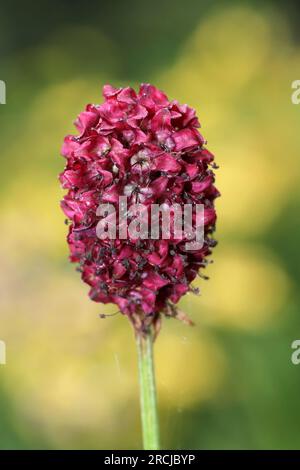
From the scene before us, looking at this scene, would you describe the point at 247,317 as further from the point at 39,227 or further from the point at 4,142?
the point at 4,142

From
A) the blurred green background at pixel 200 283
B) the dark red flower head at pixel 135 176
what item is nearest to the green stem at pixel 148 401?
the dark red flower head at pixel 135 176

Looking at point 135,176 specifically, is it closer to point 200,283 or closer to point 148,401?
point 148,401

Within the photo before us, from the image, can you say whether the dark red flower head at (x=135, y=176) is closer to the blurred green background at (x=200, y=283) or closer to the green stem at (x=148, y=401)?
the green stem at (x=148, y=401)

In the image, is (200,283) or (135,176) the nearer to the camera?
(135,176)

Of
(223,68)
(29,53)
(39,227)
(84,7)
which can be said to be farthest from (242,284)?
(84,7)

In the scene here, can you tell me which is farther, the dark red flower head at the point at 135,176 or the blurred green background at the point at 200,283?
the blurred green background at the point at 200,283


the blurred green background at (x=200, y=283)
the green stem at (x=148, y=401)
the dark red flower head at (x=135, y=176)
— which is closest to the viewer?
the dark red flower head at (x=135, y=176)

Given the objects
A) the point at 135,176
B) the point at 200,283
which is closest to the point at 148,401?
the point at 135,176
